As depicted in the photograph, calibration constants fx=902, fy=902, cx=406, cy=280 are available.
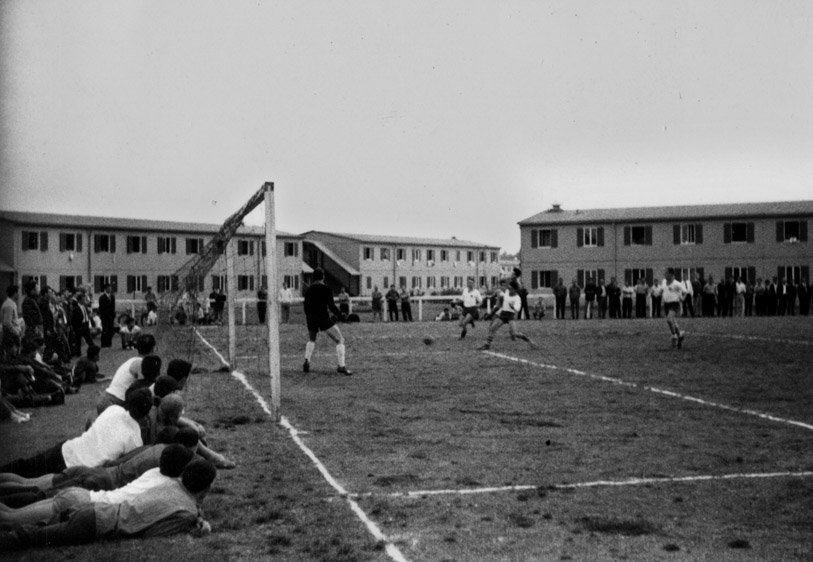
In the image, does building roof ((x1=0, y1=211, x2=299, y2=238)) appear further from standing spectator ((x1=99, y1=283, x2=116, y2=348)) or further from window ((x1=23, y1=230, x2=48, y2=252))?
standing spectator ((x1=99, y1=283, x2=116, y2=348))

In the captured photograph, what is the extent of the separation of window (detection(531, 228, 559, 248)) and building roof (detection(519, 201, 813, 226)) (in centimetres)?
65

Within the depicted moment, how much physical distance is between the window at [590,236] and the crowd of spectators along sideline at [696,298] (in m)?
21.2

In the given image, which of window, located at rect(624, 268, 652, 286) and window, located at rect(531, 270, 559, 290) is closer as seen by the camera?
window, located at rect(624, 268, 652, 286)

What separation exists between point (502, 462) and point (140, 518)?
387 cm

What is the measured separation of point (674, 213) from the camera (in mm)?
67750

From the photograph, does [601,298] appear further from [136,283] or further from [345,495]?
[136,283]

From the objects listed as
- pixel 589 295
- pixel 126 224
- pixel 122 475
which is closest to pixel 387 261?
pixel 126 224

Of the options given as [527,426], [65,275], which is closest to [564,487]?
[527,426]

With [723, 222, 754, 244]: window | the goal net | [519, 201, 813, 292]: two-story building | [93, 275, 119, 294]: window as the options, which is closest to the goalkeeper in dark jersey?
the goal net

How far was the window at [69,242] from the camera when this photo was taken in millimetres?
59844

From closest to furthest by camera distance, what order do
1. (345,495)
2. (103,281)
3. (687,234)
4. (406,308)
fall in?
(345,495)
(406,308)
(103,281)
(687,234)

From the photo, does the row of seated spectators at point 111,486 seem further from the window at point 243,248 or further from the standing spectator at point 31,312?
the window at point 243,248

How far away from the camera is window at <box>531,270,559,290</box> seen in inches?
2744

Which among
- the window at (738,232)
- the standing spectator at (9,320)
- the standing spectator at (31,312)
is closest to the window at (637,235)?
the window at (738,232)
